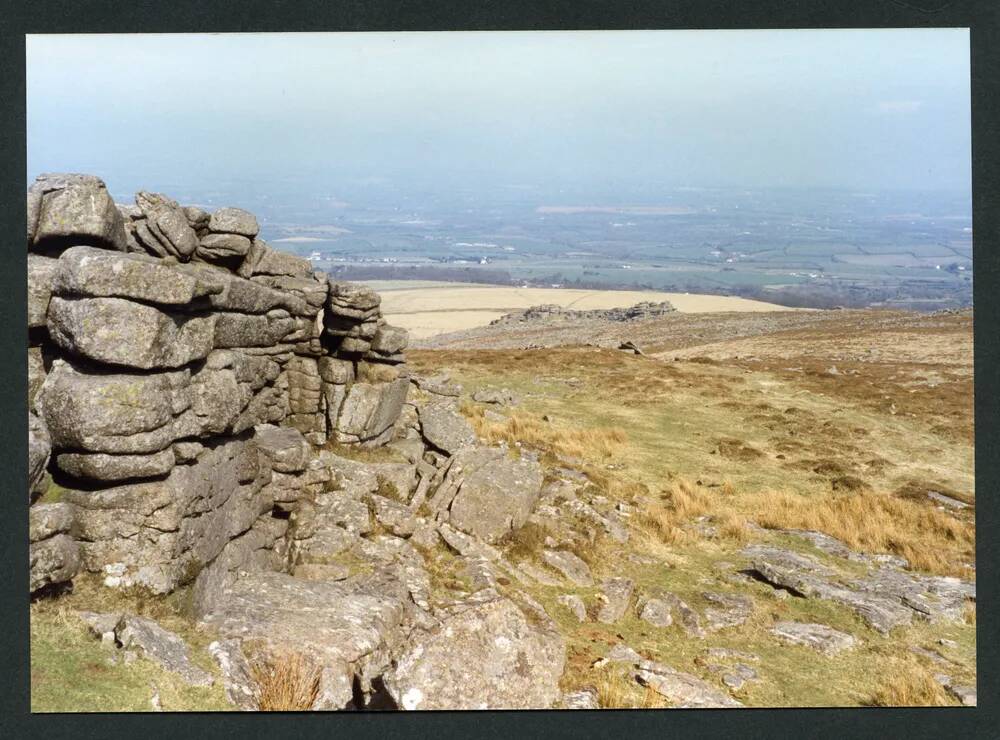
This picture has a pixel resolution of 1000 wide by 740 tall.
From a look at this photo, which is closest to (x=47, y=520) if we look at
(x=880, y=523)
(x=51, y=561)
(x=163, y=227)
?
(x=51, y=561)

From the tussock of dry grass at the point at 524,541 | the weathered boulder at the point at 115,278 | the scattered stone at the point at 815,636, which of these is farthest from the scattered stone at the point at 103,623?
the scattered stone at the point at 815,636

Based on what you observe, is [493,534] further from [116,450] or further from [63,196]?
[63,196]

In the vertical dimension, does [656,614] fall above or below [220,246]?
below

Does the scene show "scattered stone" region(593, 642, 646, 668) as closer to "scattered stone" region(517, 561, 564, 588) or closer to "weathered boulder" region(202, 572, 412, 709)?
"scattered stone" region(517, 561, 564, 588)

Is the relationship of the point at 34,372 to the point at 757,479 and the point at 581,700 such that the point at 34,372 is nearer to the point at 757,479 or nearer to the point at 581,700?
the point at 581,700

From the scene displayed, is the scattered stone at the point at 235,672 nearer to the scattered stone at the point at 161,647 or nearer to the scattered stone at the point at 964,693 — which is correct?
the scattered stone at the point at 161,647

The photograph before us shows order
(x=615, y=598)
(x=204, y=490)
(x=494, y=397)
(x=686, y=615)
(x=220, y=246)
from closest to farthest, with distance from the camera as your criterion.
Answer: (x=204, y=490)
(x=686, y=615)
(x=615, y=598)
(x=220, y=246)
(x=494, y=397)

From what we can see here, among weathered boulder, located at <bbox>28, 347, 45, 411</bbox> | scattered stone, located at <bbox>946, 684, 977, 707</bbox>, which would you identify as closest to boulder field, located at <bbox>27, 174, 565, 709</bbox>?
weathered boulder, located at <bbox>28, 347, 45, 411</bbox>
